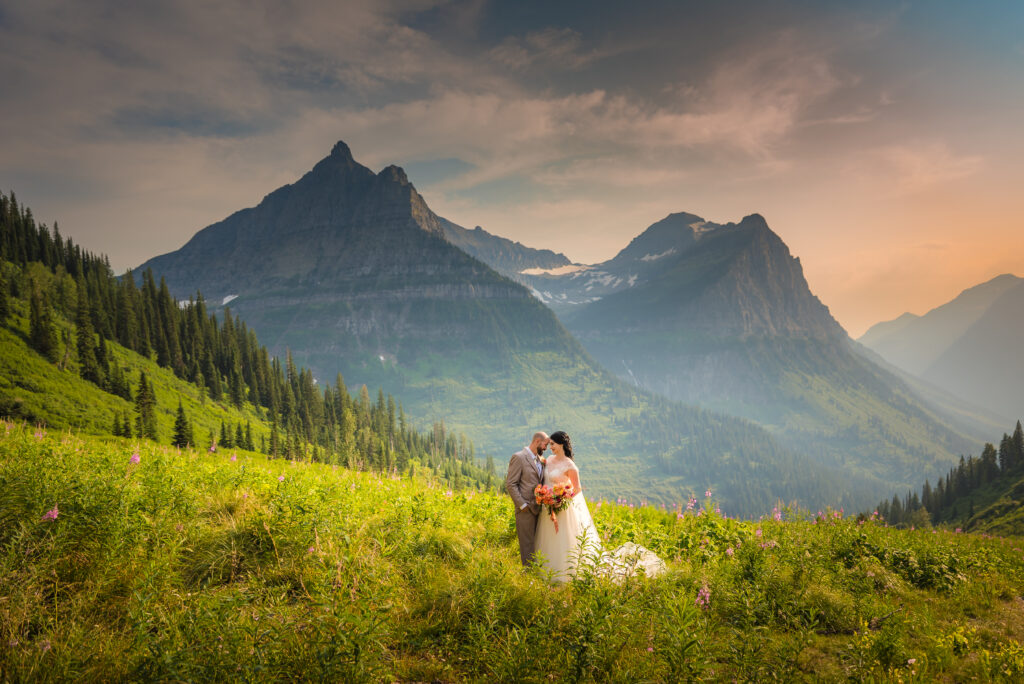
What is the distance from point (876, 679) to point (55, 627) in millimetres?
10339

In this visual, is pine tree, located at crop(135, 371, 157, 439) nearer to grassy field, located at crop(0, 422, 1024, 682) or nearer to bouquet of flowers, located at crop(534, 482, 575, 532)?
grassy field, located at crop(0, 422, 1024, 682)

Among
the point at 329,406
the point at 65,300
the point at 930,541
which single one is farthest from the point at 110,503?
the point at 329,406

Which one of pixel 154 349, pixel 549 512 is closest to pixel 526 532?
pixel 549 512

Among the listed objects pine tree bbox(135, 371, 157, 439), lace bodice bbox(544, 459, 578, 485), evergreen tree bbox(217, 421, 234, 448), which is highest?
lace bodice bbox(544, 459, 578, 485)

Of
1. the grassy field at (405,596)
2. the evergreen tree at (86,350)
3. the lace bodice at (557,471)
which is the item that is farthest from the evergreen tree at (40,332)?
the lace bodice at (557,471)

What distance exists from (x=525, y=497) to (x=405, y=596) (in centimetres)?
308

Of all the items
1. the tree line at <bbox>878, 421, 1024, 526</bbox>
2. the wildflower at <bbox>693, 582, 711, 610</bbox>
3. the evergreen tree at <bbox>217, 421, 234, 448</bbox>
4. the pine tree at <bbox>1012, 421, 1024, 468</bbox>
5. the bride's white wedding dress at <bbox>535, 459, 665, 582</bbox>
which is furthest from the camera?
the pine tree at <bbox>1012, 421, 1024, 468</bbox>

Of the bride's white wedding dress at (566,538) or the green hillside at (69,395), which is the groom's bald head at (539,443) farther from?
the green hillside at (69,395)

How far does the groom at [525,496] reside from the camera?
9.14 m

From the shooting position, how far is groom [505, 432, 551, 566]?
30.0 feet

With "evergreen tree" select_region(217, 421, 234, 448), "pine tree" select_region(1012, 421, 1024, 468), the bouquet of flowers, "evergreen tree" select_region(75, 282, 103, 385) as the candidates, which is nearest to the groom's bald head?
the bouquet of flowers

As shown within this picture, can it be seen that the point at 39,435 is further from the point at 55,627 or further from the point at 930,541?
Answer: the point at 930,541

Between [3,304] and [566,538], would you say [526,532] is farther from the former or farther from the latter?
[3,304]

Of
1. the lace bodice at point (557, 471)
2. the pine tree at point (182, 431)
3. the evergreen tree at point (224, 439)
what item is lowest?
the evergreen tree at point (224, 439)
